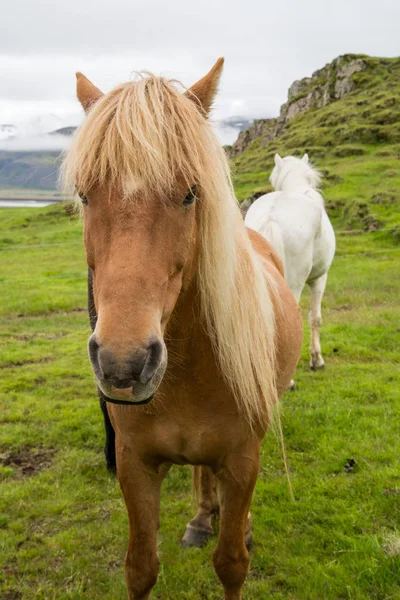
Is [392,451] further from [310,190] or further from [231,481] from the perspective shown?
[310,190]

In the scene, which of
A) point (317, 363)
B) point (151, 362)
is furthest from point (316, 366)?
point (151, 362)

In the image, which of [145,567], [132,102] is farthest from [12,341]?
[132,102]

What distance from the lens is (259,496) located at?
380 cm

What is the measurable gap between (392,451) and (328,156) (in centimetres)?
3161

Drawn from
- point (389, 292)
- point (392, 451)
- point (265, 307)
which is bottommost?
point (389, 292)

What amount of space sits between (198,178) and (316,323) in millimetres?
5325

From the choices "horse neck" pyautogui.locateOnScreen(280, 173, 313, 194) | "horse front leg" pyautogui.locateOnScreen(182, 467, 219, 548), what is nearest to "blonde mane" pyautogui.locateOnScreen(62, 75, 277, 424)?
"horse front leg" pyautogui.locateOnScreen(182, 467, 219, 548)

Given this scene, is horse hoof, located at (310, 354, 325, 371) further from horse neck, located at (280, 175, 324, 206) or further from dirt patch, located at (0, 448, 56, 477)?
dirt patch, located at (0, 448, 56, 477)

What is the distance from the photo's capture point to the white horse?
5.43m

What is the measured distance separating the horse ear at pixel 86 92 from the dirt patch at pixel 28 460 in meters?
3.24

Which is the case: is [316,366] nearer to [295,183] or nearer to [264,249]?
[295,183]

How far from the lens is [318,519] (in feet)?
11.5

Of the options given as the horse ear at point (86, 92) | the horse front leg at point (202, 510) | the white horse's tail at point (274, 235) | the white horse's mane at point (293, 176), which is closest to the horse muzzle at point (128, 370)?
the horse ear at point (86, 92)

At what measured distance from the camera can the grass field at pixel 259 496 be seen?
2.97 m
